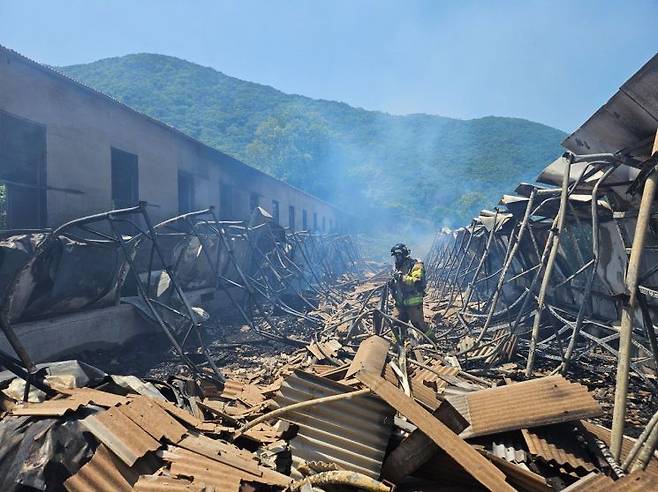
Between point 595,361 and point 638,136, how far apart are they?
411 cm

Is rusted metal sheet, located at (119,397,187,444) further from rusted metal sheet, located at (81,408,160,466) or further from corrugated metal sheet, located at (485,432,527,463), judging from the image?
corrugated metal sheet, located at (485,432,527,463)

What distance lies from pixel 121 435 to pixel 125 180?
9.62 metres

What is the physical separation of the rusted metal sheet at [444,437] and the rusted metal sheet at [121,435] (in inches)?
63.3

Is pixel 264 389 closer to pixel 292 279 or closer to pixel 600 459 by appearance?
pixel 600 459

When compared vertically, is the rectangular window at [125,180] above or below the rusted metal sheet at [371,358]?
above

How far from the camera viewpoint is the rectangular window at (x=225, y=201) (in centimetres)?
1688

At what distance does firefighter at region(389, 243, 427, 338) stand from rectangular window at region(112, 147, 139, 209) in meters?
7.31

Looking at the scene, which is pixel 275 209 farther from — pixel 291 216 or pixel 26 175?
pixel 26 175

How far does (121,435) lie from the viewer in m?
2.90

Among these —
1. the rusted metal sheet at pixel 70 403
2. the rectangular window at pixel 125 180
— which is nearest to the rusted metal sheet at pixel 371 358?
the rusted metal sheet at pixel 70 403

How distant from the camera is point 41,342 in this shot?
6.12 meters

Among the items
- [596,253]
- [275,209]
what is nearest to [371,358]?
[596,253]

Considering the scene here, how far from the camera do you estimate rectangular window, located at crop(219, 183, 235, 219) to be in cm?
1688

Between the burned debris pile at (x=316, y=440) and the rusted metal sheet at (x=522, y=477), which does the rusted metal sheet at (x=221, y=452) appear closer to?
the burned debris pile at (x=316, y=440)
